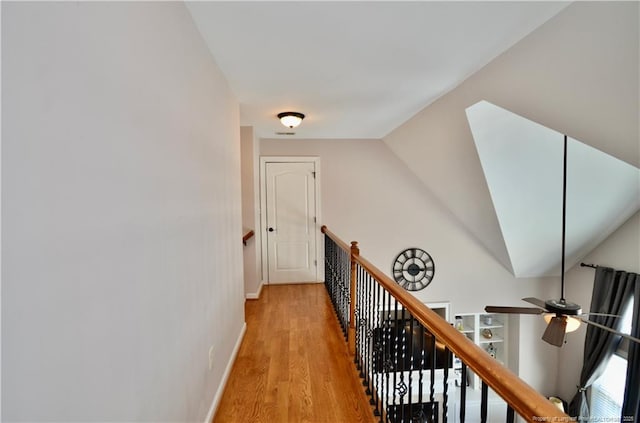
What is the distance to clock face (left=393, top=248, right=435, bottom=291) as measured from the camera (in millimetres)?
5367

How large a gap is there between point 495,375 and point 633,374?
16.3ft

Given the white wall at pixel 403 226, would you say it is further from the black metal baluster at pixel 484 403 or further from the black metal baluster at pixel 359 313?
the black metal baluster at pixel 484 403

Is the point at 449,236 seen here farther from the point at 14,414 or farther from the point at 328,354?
the point at 14,414

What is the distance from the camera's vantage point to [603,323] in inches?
171

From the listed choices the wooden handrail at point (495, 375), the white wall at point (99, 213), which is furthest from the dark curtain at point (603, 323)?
the white wall at point (99, 213)

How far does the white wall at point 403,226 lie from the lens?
5105mm

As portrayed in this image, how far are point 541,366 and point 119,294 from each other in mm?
7158

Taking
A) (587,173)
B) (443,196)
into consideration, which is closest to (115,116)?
(587,173)

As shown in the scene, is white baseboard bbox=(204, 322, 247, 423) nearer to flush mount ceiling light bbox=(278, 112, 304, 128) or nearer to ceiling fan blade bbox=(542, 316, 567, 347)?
flush mount ceiling light bbox=(278, 112, 304, 128)

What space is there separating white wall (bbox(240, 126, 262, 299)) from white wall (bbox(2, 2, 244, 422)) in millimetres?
2437

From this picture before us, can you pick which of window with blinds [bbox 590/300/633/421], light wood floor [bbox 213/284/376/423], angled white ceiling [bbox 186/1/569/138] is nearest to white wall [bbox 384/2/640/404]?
angled white ceiling [bbox 186/1/569/138]

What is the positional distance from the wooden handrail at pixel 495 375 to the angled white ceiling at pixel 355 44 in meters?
1.51

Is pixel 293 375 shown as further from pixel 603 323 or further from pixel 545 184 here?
pixel 603 323

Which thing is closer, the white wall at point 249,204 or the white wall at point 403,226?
the white wall at point 249,204
